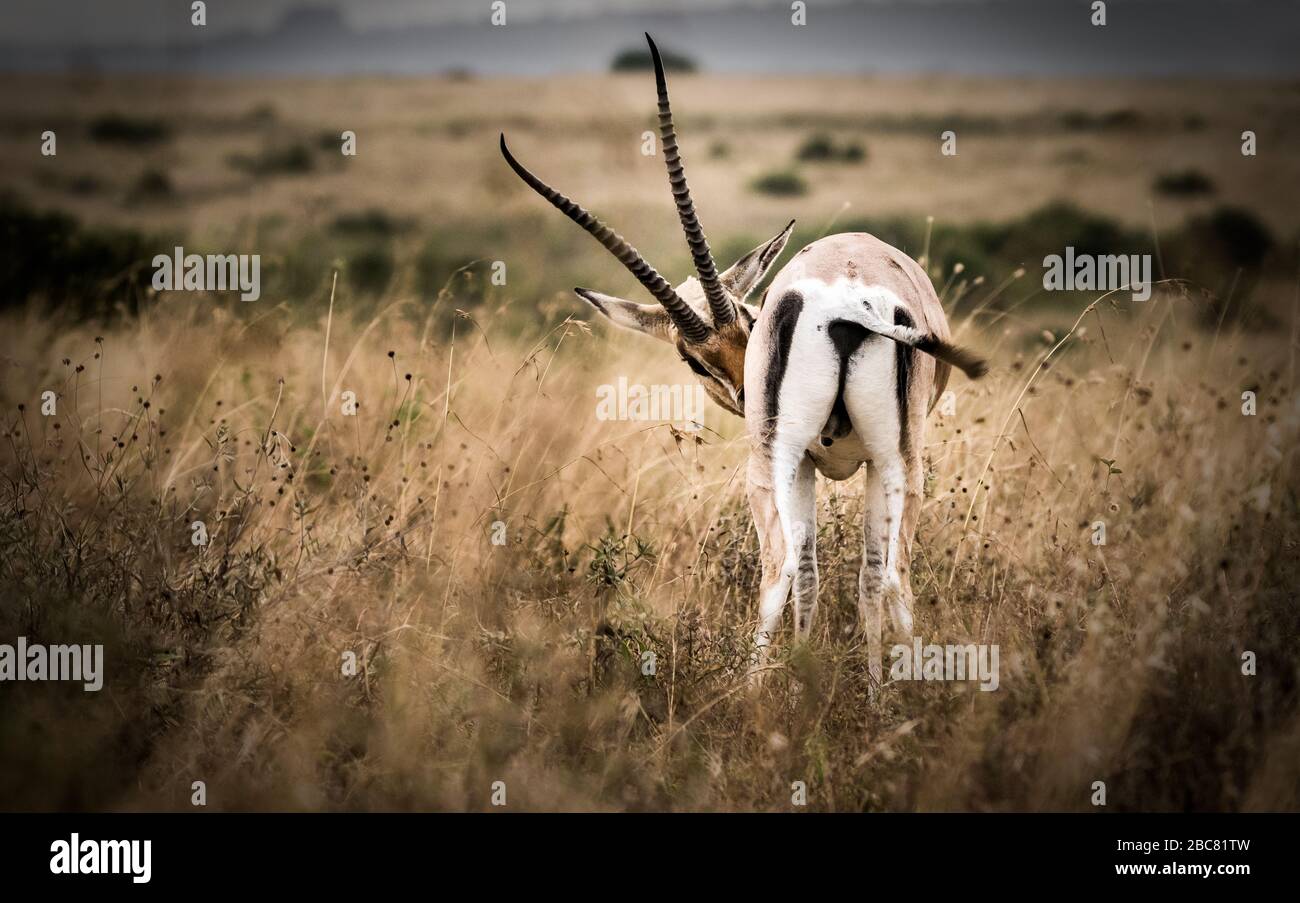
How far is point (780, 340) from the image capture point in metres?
6.11

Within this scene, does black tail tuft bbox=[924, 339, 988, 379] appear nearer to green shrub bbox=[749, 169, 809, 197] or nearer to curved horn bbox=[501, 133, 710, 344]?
curved horn bbox=[501, 133, 710, 344]

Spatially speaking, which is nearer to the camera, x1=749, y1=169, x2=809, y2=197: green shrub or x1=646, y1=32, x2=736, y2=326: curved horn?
x1=646, y1=32, x2=736, y2=326: curved horn

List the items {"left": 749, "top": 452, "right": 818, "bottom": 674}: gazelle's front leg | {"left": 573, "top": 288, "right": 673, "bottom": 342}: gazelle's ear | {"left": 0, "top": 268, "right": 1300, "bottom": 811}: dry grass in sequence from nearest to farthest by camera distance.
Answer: {"left": 0, "top": 268, "right": 1300, "bottom": 811}: dry grass < {"left": 749, "top": 452, "right": 818, "bottom": 674}: gazelle's front leg < {"left": 573, "top": 288, "right": 673, "bottom": 342}: gazelle's ear

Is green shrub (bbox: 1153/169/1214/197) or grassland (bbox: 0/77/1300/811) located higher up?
green shrub (bbox: 1153/169/1214/197)

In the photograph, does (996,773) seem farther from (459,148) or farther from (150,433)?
(459,148)

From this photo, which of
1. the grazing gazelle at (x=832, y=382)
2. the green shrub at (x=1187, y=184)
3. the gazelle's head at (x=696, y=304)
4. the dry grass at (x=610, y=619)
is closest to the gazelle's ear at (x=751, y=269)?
the gazelle's head at (x=696, y=304)

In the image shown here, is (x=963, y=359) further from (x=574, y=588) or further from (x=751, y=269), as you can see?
(x=574, y=588)

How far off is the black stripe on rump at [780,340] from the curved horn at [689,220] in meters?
0.44

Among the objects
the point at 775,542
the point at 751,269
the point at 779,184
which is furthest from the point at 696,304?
the point at 779,184

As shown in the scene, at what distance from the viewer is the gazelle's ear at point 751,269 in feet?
24.5

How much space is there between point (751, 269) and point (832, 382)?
168 cm

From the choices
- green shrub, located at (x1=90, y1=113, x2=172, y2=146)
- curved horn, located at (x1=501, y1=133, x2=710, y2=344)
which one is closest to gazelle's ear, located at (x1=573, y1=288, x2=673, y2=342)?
curved horn, located at (x1=501, y1=133, x2=710, y2=344)

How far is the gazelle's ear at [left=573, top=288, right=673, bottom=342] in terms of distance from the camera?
279 inches

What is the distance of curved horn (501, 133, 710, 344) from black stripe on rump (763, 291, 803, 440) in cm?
63
